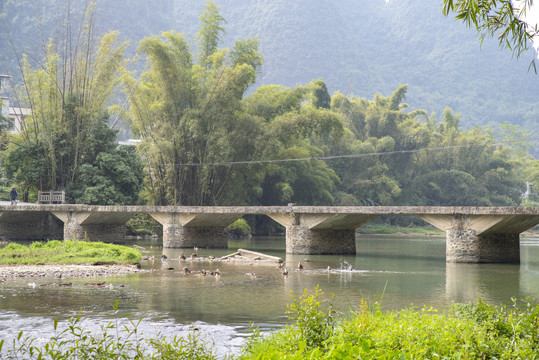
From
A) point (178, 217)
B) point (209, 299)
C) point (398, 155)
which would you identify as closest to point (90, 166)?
point (178, 217)

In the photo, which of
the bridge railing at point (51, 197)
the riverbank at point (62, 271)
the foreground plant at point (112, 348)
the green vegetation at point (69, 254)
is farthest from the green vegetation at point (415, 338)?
the bridge railing at point (51, 197)

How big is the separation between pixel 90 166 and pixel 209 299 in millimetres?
24043

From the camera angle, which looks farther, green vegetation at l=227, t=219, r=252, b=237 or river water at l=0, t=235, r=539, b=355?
green vegetation at l=227, t=219, r=252, b=237

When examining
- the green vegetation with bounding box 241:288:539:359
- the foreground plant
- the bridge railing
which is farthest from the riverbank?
the bridge railing

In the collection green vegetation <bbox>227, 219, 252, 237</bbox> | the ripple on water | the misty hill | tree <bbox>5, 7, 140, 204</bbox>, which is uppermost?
the misty hill

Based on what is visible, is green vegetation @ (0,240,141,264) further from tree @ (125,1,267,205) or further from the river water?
tree @ (125,1,267,205)

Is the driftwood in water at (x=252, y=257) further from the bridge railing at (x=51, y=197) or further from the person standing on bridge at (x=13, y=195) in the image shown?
the person standing on bridge at (x=13, y=195)

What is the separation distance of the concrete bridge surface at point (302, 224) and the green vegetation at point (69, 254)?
242 inches

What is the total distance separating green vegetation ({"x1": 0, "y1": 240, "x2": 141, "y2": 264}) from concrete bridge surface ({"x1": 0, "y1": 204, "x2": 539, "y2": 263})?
6.14 meters

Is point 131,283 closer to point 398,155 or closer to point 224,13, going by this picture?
point 398,155

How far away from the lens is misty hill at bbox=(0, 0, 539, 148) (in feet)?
431

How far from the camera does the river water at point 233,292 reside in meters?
11.3

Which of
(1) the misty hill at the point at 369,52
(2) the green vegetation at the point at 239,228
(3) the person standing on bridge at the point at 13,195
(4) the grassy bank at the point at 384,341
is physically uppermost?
(1) the misty hill at the point at 369,52

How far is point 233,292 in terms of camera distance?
1584cm
